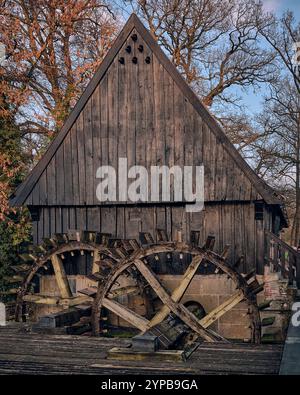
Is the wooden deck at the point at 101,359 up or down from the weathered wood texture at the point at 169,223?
down

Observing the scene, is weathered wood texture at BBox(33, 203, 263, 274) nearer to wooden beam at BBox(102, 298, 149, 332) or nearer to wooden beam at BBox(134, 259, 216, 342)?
wooden beam at BBox(134, 259, 216, 342)

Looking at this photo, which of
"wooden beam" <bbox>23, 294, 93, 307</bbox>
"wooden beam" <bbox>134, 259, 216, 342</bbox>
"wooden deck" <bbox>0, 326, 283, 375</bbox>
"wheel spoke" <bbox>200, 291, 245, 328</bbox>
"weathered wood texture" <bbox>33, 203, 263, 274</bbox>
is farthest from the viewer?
"wooden beam" <bbox>23, 294, 93, 307</bbox>

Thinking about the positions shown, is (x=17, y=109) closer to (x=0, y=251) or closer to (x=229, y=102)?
(x=0, y=251)

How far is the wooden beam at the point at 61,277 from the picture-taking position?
1348 cm

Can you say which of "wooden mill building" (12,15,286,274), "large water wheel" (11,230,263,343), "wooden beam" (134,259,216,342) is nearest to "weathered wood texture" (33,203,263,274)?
"wooden mill building" (12,15,286,274)

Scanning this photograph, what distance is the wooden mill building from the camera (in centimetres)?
1249

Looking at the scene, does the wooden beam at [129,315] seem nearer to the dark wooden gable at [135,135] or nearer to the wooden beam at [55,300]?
the wooden beam at [55,300]

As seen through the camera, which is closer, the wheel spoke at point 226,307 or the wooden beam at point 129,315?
the wheel spoke at point 226,307

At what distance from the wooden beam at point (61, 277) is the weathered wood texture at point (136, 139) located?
137 centimetres

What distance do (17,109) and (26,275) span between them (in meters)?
8.72

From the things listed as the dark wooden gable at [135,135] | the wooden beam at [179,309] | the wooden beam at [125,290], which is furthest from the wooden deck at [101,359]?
the dark wooden gable at [135,135]

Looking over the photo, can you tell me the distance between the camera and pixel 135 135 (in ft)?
43.4

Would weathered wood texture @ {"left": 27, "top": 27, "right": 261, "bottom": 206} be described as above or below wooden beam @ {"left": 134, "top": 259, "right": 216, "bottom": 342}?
above

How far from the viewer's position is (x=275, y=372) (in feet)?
24.8
